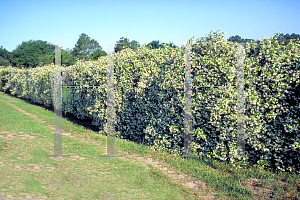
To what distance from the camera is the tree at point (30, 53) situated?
8862 cm

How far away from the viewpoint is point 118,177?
521 centimetres

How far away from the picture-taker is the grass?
4.39 meters

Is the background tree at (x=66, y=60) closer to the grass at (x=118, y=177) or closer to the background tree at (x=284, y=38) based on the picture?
the grass at (x=118, y=177)

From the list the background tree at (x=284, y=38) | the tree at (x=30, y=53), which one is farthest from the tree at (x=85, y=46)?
the background tree at (x=284, y=38)

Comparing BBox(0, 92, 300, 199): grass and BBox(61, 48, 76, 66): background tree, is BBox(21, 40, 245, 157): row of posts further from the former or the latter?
BBox(61, 48, 76, 66): background tree

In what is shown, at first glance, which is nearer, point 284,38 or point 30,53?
point 284,38

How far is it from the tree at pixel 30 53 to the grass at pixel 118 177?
87.3m

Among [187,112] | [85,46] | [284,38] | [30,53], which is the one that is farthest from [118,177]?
[30,53]

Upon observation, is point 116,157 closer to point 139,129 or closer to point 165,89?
point 139,129

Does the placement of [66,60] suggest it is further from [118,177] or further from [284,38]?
[284,38]

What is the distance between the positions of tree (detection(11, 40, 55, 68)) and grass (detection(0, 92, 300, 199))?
286ft

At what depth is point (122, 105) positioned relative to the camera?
8445 millimetres

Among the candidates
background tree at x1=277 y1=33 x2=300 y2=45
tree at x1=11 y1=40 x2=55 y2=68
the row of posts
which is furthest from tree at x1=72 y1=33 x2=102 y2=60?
background tree at x1=277 y1=33 x2=300 y2=45

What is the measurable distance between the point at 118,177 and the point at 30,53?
101488mm
